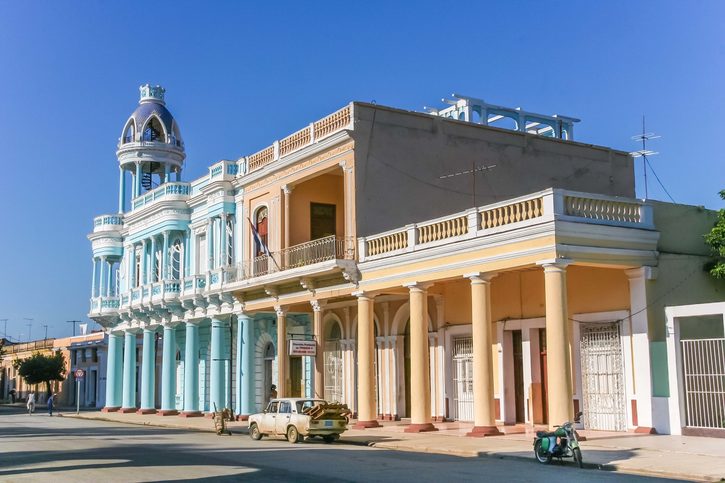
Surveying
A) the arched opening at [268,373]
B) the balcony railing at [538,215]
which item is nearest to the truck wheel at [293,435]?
the balcony railing at [538,215]

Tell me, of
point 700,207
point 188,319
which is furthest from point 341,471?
point 188,319

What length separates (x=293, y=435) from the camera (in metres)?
22.0

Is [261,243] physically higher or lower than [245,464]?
higher

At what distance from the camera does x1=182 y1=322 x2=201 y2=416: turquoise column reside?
121 feet

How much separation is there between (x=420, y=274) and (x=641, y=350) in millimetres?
6169

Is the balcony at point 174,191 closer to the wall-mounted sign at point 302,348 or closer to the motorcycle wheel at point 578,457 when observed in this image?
the wall-mounted sign at point 302,348

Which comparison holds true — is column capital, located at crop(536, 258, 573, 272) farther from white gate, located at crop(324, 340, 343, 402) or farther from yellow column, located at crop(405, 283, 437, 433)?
white gate, located at crop(324, 340, 343, 402)

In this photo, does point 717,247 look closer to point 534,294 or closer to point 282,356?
point 534,294

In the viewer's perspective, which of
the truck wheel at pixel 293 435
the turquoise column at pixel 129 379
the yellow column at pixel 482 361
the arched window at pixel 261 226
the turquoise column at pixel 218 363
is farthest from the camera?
the turquoise column at pixel 129 379

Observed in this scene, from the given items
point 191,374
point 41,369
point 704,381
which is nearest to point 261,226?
point 191,374

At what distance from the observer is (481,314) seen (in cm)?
2119

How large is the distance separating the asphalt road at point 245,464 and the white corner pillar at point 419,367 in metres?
2.96

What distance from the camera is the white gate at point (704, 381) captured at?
62.1ft

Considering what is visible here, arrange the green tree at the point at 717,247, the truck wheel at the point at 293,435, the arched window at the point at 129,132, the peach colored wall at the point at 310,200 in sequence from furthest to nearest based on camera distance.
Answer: the arched window at the point at 129,132 → the peach colored wall at the point at 310,200 → the truck wheel at the point at 293,435 → the green tree at the point at 717,247
